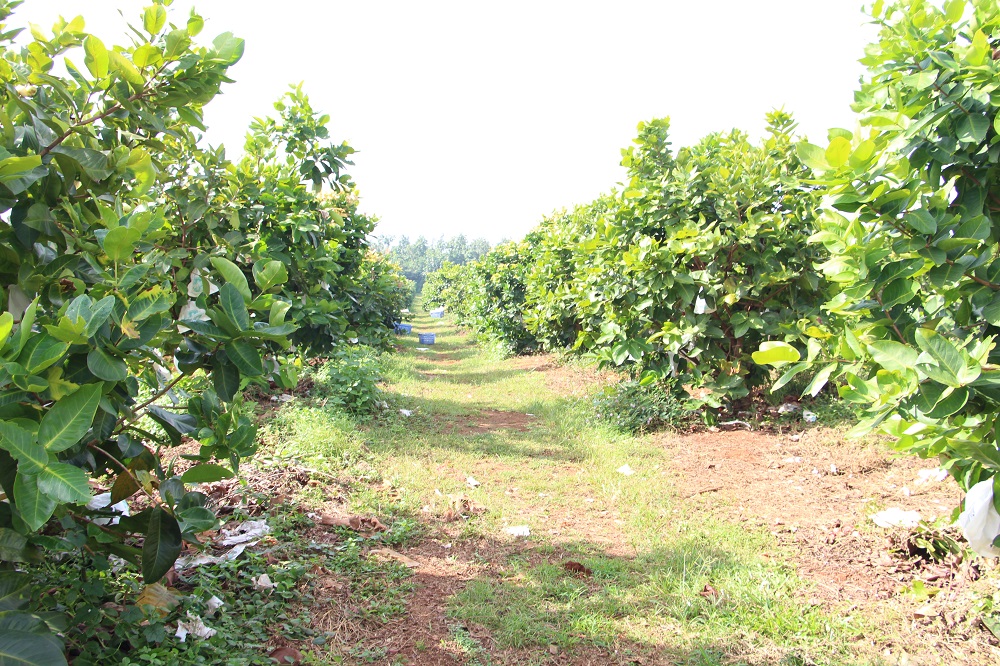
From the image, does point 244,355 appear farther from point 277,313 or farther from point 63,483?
point 63,483

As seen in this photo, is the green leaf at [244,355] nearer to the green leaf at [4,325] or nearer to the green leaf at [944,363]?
the green leaf at [4,325]

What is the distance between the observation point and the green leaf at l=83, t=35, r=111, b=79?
198 centimetres

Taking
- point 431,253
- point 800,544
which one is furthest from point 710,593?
point 431,253

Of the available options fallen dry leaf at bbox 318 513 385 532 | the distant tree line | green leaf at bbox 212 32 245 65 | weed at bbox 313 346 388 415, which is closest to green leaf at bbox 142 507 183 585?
green leaf at bbox 212 32 245 65

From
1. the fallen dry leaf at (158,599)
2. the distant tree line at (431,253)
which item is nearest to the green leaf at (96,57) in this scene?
the fallen dry leaf at (158,599)

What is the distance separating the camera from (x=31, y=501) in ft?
4.41

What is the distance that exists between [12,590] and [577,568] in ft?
8.31

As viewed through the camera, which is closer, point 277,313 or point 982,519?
point 277,313

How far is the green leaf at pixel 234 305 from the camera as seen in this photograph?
176 centimetres

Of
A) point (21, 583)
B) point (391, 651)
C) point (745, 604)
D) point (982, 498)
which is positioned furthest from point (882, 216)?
point (21, 583)

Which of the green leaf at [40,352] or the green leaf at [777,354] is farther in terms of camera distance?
the green leaf at [777,354]

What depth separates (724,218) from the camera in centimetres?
564

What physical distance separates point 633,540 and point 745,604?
38.0 inches

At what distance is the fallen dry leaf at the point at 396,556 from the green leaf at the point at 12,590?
1.95 m
